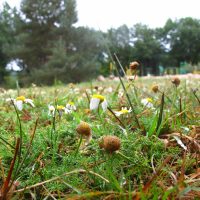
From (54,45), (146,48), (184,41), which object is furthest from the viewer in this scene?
(184,41)

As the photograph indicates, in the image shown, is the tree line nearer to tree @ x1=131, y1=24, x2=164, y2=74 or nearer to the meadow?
tree @ x1=131, y1=24, x2=164, y2=74

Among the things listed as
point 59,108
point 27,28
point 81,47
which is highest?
point 27,28

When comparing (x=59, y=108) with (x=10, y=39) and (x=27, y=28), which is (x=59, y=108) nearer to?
(x=27, y=28)

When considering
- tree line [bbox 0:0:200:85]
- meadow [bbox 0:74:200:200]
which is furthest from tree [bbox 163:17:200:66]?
meadow [bbox 0:74:200:200]

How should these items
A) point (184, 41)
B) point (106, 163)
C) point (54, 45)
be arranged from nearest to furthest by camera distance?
point (106, 163) < point (54, 45) < point (184, 41)

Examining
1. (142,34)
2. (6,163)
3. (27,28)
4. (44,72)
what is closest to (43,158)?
(6,163)

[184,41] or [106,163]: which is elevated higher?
[184,41]

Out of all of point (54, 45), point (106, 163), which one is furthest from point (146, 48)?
point (106, 163)

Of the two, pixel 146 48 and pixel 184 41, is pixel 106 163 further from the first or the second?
pixel 184 41

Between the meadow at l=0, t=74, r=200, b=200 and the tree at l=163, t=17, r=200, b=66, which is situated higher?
the tree at l=163, t=17, r=200, b=66

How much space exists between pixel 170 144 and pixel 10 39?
26.0 m

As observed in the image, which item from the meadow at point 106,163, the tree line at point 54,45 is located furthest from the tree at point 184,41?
the meadow at point 106,163

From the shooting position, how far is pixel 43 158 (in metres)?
0.95

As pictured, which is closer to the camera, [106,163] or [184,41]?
[106,163]
